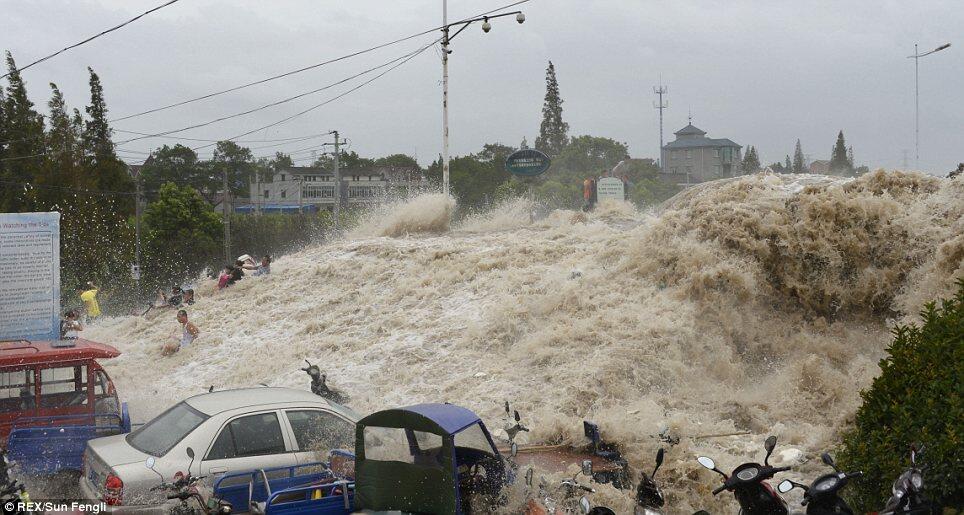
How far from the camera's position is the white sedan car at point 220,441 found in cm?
793

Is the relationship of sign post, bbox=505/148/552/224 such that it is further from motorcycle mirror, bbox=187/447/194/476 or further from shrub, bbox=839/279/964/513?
shrub, bbox=839/279/964/513

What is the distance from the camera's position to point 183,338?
19.4 m

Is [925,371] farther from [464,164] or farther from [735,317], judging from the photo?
[464,164]

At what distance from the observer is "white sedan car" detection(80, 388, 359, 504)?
7934 millimetres

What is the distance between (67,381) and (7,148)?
34.7 metres

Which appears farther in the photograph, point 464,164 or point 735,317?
point 464,164

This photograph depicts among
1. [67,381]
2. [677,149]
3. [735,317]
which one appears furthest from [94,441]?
[677,149]

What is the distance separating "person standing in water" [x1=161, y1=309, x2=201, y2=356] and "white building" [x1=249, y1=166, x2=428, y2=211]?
56.2 metres

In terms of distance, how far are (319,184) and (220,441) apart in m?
75.5

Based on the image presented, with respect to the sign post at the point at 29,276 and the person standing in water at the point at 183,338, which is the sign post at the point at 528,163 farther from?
the sign post at the point at 29,276

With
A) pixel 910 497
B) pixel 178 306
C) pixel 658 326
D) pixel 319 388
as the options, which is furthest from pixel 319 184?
pixel 910 497

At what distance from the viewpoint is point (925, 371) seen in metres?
6.20

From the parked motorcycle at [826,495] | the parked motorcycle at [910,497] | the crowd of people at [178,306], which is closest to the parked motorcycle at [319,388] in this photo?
the crowd of people at [178,306]

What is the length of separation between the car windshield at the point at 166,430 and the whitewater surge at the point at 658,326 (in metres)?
4.34
